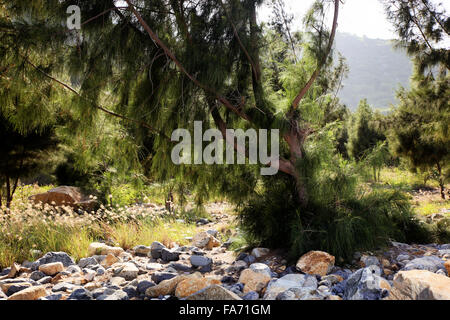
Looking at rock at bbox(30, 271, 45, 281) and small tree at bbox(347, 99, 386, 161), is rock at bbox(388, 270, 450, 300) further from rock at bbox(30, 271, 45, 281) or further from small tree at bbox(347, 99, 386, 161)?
small tree at bbox(347, 99, 386, 161)

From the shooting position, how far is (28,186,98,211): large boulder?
665 cm

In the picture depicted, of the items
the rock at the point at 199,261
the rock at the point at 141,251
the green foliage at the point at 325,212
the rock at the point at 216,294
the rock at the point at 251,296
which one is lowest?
the rock at the point at 141,251

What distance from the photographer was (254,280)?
8.59 feet

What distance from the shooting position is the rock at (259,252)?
3.42 metres

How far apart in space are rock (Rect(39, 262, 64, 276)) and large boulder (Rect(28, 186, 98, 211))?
3509mm

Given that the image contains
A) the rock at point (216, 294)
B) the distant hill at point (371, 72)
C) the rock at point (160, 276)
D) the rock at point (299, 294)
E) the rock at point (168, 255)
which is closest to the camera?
Answer: the rock at point (216, 294)

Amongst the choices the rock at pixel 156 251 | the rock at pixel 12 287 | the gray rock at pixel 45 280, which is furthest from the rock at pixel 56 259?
the rock at pixel 156 251

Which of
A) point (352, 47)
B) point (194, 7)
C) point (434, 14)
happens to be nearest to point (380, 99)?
point (352, 47)

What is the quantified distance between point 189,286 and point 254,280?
56cm

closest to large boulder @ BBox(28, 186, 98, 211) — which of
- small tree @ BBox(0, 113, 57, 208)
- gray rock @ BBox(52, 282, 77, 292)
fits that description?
small tree @ BBox(0, 113, 57, 208)

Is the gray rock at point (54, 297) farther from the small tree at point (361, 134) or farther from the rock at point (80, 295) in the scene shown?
the small tree at point (361, 134)

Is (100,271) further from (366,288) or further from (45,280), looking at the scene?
(366,288)

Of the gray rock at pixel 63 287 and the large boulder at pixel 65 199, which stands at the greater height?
the large boulder at pixel 65 199

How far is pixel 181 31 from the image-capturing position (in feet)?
9.37
